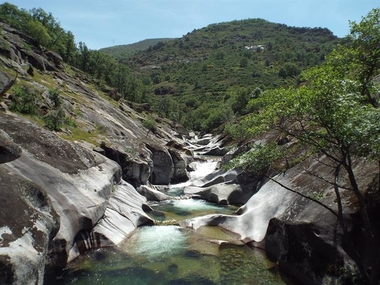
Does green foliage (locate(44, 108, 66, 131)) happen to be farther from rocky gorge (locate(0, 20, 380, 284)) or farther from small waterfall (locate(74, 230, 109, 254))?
small waterfall (locate(74, 230, 109, 254))

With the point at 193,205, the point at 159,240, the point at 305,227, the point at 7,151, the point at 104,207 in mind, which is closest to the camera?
the point at 7,151

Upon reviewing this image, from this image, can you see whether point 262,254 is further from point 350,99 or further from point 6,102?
point 6,102

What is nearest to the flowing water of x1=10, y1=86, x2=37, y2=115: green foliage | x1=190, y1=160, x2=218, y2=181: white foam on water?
x1=10, y1=86, x2=37, y2=115: green foliage

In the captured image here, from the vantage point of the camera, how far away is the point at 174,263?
23.3m

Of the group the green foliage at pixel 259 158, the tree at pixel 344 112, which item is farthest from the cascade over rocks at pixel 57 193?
the tree at pixel 344 112

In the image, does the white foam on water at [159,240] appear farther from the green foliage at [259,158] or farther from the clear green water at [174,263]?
the green foliage at [259,158]

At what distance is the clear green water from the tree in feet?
26.6

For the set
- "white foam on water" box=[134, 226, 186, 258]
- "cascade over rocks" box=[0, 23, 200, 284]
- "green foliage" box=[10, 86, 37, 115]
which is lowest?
"white foam on water" box=[134, 226, 186, 258]

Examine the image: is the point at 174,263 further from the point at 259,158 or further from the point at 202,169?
the point at 202,169

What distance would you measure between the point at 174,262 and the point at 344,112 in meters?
16.6

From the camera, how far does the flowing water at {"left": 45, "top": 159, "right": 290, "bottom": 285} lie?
20.7 m

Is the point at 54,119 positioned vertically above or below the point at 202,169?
above

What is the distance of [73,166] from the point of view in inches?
1099

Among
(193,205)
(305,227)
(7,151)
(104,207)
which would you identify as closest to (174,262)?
(104,207)
